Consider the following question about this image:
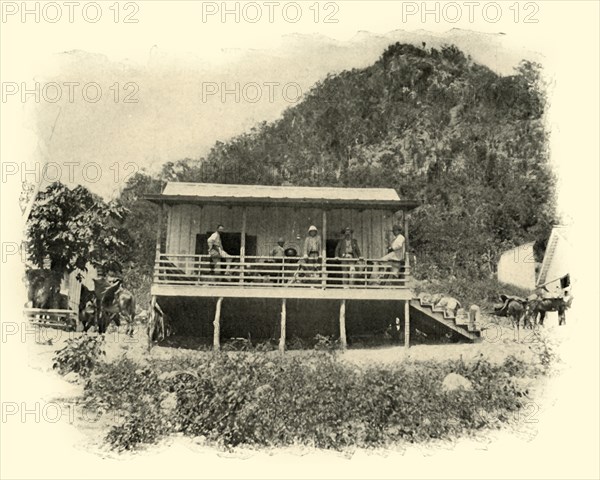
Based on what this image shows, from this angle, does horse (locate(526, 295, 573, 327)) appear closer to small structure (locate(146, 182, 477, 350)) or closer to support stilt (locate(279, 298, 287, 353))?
small structure (locate(146, 182, 477, 350))

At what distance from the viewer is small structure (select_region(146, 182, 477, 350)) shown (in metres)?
17.4

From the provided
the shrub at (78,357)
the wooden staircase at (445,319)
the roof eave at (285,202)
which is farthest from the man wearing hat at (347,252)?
the shrub at (78,357)

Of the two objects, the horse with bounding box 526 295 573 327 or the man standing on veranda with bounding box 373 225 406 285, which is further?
the man standing on veranda with bounding box 373 225 406 285

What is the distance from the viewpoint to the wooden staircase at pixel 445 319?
56.7 feet

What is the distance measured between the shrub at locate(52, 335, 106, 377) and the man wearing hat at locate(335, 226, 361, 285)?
21.8 feet

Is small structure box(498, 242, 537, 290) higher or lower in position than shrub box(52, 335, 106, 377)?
higher

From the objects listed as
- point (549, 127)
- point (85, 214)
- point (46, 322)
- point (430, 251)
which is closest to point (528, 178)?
point (430, 251)

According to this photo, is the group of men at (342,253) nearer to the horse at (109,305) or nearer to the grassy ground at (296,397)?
the horse at (109,305)

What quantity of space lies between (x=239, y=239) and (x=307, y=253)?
7.29 feet

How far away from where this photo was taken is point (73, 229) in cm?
1647

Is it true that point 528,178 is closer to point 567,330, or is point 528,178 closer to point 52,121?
point 567,330

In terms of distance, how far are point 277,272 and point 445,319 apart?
181 inches

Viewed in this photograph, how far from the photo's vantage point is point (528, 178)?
2356 cm

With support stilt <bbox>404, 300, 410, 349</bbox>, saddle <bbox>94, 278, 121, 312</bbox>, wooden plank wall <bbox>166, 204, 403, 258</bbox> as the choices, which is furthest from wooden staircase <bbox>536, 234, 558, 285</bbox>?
saddle <bbox>94, 278, 121, 312</bbox>
